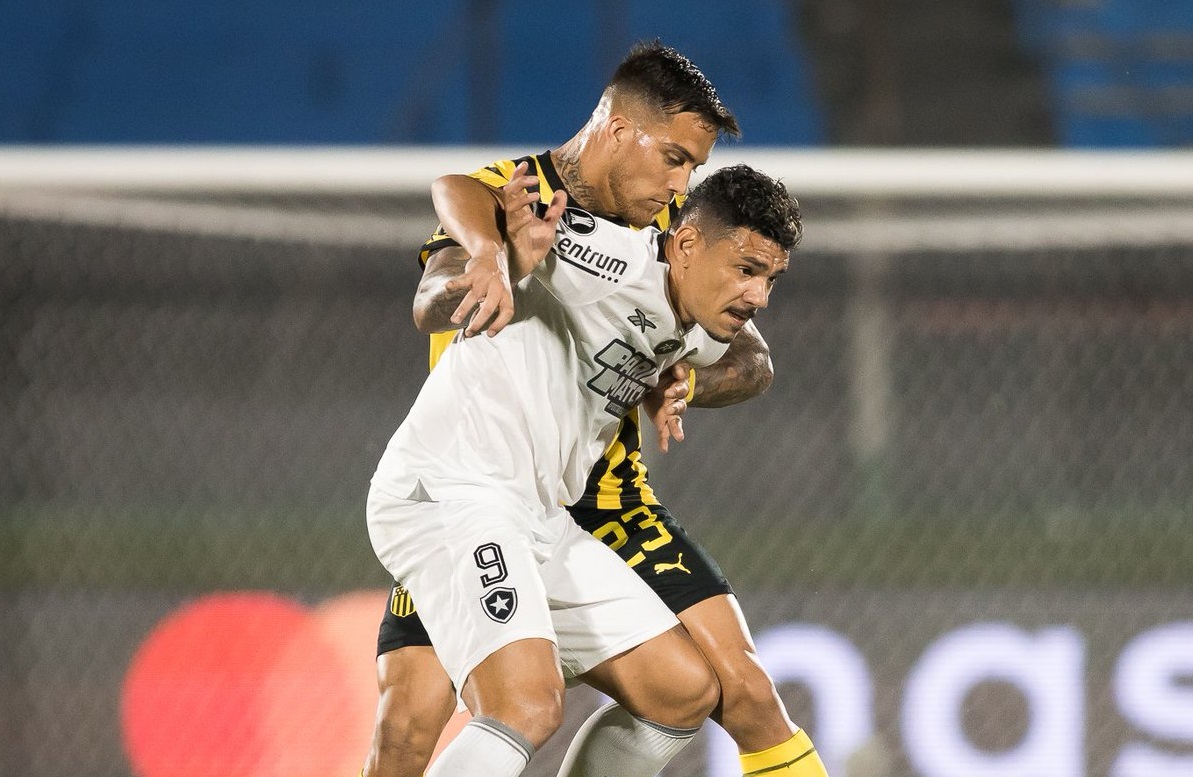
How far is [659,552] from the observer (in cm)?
259

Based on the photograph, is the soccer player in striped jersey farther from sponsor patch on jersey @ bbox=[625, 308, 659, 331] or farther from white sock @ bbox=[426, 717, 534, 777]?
white sock @ bbox=[426, 717, 534, 777]

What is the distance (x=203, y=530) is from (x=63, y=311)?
92cm

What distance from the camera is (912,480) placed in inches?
233

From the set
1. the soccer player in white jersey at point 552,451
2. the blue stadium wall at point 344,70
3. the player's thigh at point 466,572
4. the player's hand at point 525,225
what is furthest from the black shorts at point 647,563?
the blue stadium wall at point 344,70

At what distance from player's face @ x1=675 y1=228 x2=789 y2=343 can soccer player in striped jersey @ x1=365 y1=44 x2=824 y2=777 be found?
0.13 metres

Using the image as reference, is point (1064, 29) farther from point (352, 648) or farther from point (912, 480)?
point (352, 648)

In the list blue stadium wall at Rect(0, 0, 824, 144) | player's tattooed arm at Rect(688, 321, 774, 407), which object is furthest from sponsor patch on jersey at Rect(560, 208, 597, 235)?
blue stadium wall at Rect(0, 0, 824, 144)

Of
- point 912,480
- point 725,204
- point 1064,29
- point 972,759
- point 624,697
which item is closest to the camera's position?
point 725,204

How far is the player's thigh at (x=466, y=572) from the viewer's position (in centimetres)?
208

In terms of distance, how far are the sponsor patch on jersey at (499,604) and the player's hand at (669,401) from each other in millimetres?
414

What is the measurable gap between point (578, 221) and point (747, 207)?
0.94 feet

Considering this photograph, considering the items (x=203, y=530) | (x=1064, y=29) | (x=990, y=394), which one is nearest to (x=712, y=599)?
(x=203, y=530)

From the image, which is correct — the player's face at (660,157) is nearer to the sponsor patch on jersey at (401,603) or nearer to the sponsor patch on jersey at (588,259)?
the sponsor patch on jersey at (588,259)

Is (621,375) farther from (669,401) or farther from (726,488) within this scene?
(726,488)
